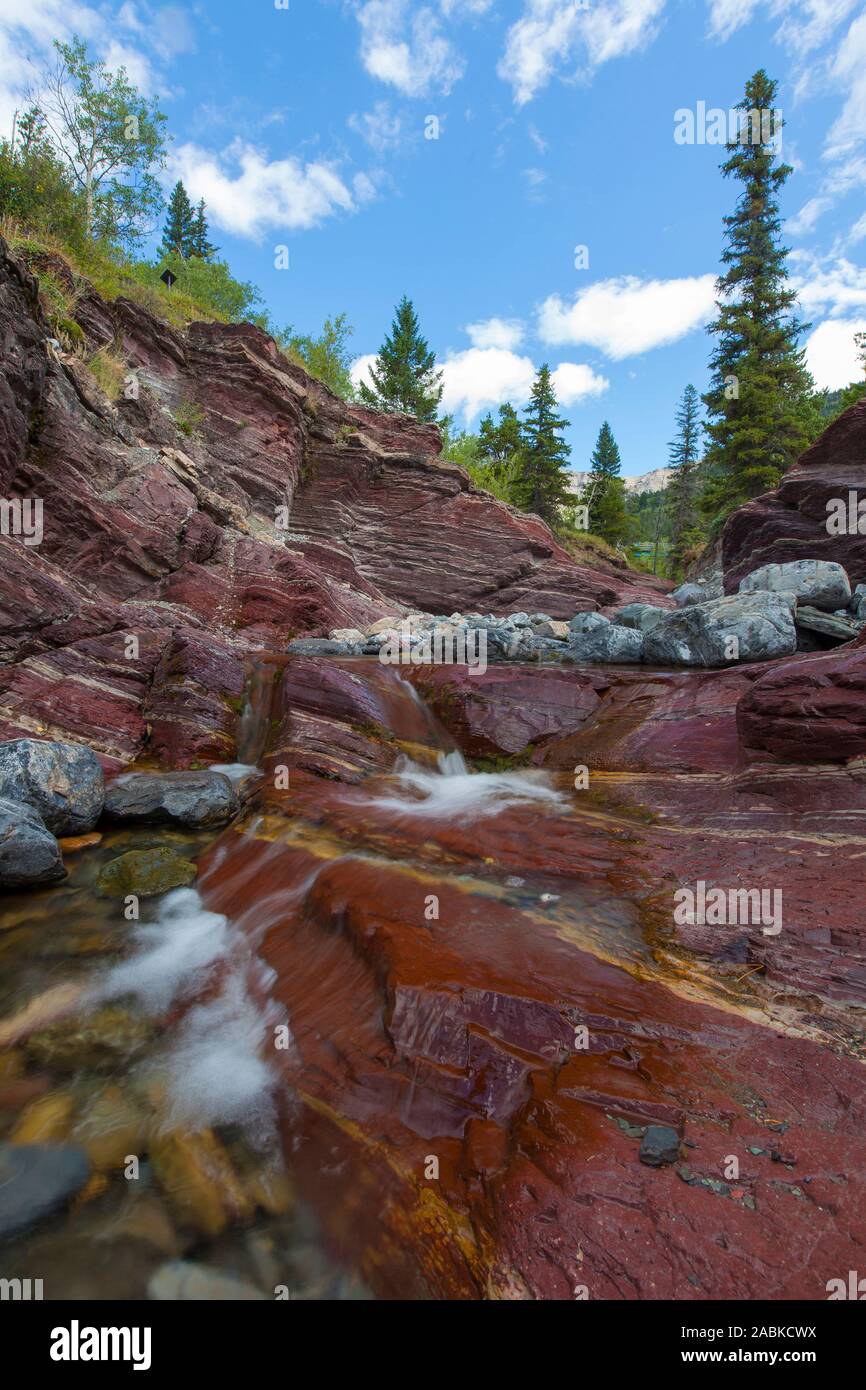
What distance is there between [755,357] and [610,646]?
2350 centimetres

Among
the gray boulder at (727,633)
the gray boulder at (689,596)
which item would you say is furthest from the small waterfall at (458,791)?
the gray boulder at (689,596)

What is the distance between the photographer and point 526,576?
923 inches

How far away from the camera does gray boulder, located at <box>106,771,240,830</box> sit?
22.3ft

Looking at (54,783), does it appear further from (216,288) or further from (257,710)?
(216,288)

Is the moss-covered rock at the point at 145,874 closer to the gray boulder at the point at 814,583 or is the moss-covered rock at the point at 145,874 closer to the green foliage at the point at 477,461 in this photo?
the gray boulder at the point at 814,583

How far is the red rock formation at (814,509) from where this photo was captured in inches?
563

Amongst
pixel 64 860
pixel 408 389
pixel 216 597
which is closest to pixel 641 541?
pixel 408 389

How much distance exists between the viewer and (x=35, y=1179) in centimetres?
288

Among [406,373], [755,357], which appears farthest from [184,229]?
[755,357]

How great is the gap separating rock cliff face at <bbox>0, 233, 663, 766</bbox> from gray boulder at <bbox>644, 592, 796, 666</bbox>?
806 cm

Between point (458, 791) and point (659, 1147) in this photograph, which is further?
point (458, 791)

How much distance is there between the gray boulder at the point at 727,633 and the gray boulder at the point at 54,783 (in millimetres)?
9695

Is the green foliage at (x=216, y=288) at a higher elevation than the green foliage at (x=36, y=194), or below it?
higher

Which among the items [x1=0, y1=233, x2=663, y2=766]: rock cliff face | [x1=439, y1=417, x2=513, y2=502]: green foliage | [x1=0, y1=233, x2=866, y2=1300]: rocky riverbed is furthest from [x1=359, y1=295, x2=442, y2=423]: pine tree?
[x1=0, y1=233, x2=866, y2=1300]: rocky riverbed
